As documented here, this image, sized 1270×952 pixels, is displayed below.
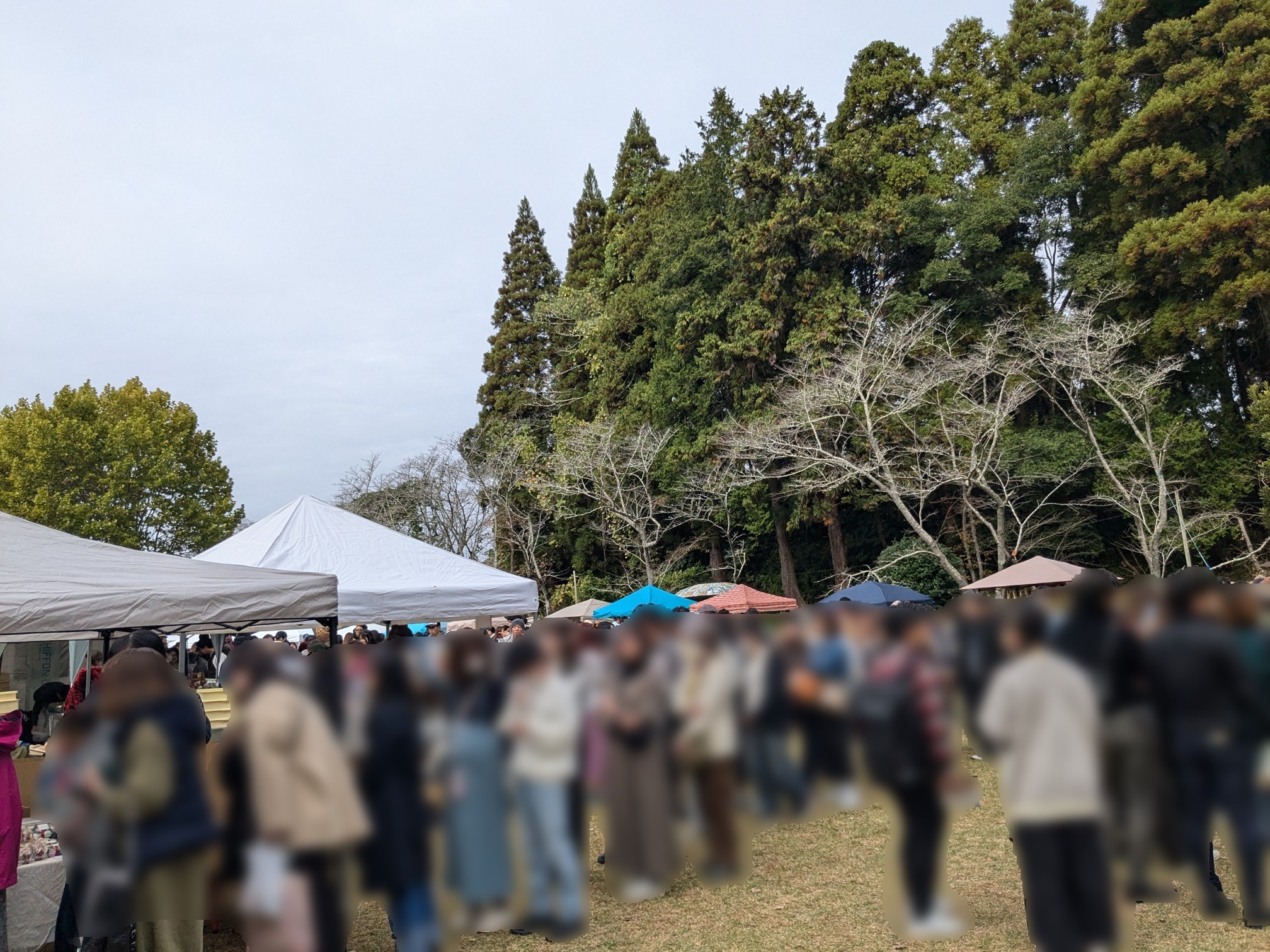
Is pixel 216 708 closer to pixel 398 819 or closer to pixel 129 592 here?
pixel 129 592

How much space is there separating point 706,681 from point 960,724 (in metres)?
0.52

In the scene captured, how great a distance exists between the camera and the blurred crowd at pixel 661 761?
A: 61.4 inches

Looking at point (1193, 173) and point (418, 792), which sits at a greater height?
point (1193, 173)

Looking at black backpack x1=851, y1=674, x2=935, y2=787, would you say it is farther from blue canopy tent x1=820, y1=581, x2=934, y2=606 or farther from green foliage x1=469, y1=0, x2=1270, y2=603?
green foliage x1=469, y1=0, x2=1270, y2=603

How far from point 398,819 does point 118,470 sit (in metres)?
35.8

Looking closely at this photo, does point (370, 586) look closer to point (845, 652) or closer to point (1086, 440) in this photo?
point (845, 652)

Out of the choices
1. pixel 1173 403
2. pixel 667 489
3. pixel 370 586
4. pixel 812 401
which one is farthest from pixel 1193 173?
pixel 370 586

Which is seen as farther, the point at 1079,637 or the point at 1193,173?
the point at 1193,173

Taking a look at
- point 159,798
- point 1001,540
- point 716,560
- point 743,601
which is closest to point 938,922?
point 159,798

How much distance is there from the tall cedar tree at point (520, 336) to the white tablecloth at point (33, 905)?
31258 millimetres

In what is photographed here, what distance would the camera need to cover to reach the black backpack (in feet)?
5.42

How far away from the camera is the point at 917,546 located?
74.7ft

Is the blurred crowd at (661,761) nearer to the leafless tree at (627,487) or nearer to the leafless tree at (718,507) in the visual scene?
the leafless tree at (718,507)

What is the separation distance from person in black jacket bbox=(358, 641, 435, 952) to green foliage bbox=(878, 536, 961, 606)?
2193 cm
